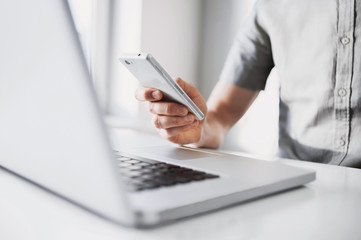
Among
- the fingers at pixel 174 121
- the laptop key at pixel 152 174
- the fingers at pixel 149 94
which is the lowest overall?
the laptop key at pixel 152 174

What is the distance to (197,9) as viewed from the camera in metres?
2.19

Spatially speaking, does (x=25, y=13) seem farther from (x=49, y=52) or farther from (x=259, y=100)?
(x=259, y=100)

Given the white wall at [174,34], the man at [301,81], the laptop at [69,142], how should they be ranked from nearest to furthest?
the laptop at [69,142] → the man at [301,81] → the white wall at [174,34]

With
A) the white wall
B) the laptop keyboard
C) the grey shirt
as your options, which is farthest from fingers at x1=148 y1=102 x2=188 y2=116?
the white wall

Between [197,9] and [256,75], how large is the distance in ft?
4.33

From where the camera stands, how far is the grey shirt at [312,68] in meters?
0.79

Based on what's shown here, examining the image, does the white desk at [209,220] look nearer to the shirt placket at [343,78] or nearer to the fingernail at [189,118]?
the fingernail at [189,118]

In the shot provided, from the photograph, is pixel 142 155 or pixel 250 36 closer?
pixel 142 155

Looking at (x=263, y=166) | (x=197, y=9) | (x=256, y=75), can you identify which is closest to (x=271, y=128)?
(x=197, y=9)

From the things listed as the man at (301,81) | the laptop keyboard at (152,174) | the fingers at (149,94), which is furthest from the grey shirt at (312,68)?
the laptop keyboard at (152,174)

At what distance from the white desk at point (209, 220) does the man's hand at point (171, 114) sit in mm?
289

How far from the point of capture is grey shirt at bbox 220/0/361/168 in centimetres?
79

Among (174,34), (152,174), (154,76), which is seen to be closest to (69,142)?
(152,174)

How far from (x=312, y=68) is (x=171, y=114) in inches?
16.6
